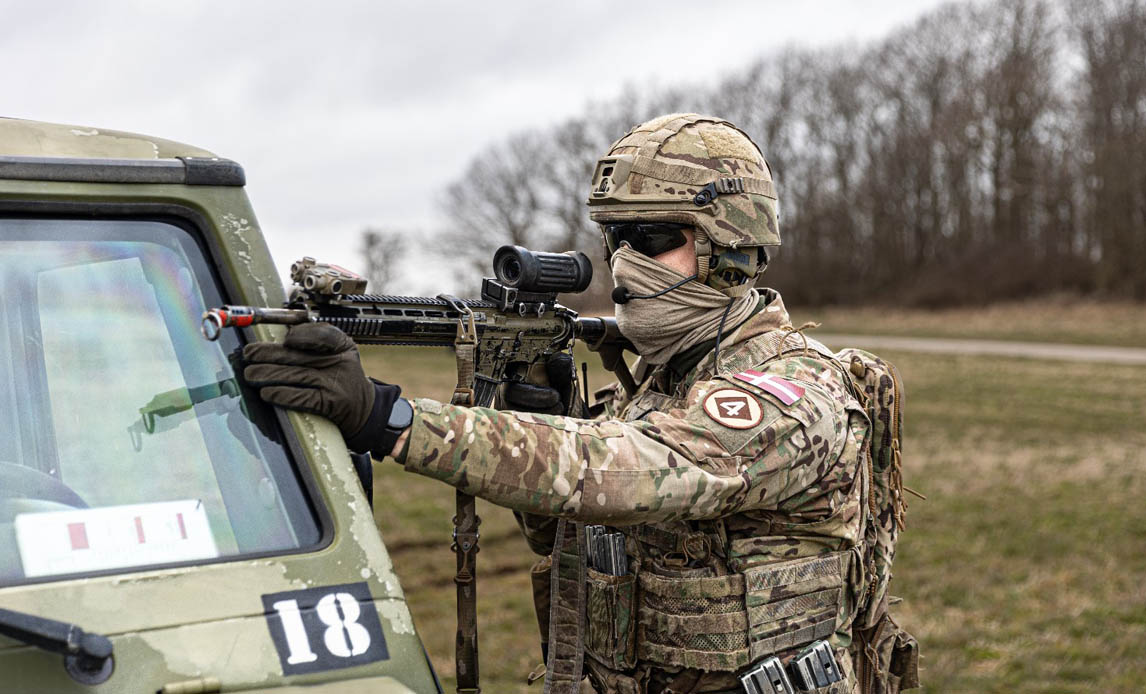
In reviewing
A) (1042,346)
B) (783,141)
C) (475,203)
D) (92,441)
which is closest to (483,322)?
(92,441)

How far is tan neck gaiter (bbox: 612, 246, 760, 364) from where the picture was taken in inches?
131

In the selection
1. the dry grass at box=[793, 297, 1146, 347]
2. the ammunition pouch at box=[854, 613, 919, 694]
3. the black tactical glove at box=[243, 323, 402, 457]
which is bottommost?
the dry grass at box=[793, 297, 1146, 347]

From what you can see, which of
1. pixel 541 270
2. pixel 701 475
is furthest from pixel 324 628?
pixel 541 270

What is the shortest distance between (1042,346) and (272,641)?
2741 centimetres

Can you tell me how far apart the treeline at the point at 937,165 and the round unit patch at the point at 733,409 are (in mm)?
33857

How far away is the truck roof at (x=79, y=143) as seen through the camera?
2131mm

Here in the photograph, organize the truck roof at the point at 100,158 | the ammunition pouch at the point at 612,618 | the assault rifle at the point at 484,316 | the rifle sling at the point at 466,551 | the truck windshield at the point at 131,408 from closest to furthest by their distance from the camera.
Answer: the truck windshield at the point at 131,408
the truck roof at the point at 100,158
the assault rifle at the point at 484,316
the rifle sling at the point at 466,551
the ammunition pouch at the point at 612,618

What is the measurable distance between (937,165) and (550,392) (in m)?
43.1

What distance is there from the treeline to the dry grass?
1.28 meters

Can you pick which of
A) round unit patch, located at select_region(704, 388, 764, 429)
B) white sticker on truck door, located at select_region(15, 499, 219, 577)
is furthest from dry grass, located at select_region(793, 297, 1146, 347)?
white sticker on truck door, located at select_region(15, 499, 219, 577)

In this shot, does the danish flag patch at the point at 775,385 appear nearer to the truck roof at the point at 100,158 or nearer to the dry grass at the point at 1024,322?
the truck roof at the point at 100,158

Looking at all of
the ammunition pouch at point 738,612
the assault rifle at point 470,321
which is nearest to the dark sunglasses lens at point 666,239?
the assault rifle at point 470,321

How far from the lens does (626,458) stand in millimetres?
2684

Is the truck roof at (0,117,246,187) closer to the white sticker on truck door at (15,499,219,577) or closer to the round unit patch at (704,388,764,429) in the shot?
the white sticker on truck door at (15,499,219,577)
